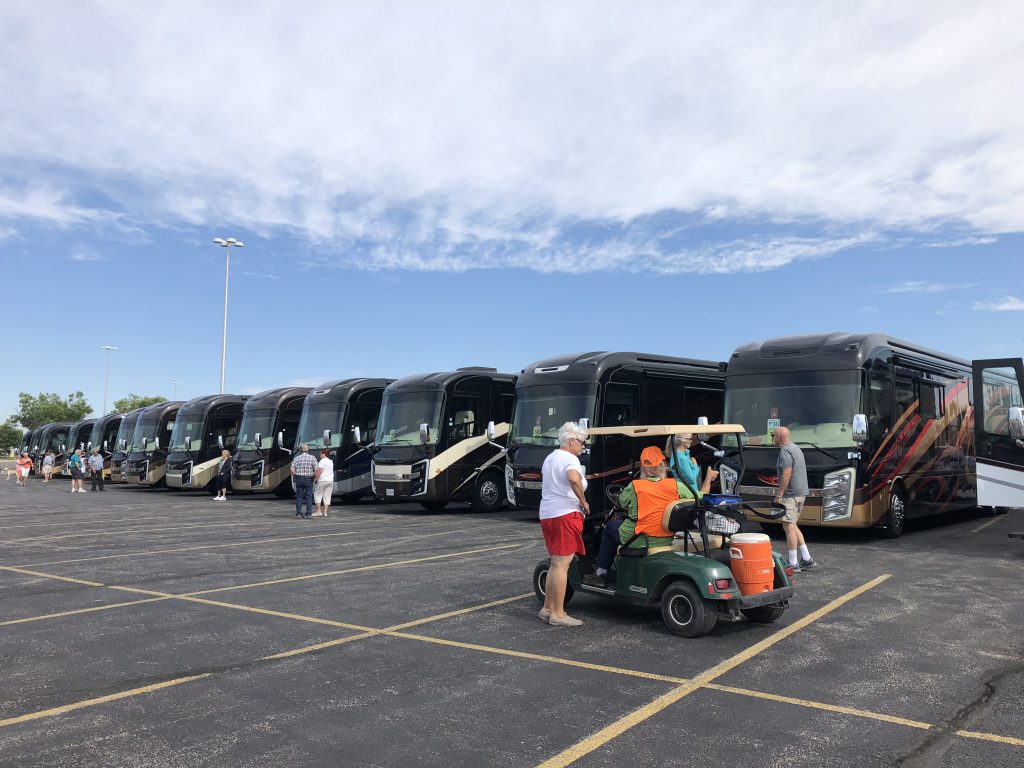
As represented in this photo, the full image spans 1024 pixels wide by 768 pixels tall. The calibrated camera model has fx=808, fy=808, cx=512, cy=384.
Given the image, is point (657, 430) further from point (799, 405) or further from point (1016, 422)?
point (799, 405)

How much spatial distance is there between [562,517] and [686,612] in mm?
1225

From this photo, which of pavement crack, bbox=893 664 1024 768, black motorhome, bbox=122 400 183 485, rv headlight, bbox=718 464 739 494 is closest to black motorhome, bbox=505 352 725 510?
rv headlight, bbox=718 464 739 494

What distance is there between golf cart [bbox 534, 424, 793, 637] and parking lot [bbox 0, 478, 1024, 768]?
207 millimetres

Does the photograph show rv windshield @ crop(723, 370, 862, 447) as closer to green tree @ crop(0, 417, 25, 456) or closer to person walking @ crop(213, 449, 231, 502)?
person walking @ crop(213, 449, 231, 502)

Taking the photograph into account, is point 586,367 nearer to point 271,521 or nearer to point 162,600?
point 271,521

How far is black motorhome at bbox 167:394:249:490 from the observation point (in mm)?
27359

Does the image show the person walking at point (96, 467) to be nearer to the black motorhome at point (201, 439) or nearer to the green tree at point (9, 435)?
the black motorhome at point (201, 439)

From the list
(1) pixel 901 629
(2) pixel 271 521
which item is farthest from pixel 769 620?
(2) pixel 271 521

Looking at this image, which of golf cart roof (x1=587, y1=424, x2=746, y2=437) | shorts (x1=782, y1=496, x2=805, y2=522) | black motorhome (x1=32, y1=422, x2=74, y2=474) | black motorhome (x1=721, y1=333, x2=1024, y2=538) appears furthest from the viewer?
black motorhome (x1=32, y1=422, x2=74, y2=474)

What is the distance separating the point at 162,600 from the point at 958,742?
267 inches

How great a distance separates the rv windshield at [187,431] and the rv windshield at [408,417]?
34.3 ft

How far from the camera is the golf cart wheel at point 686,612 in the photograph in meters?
6.14

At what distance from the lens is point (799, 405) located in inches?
508

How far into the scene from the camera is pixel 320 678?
518 cm
